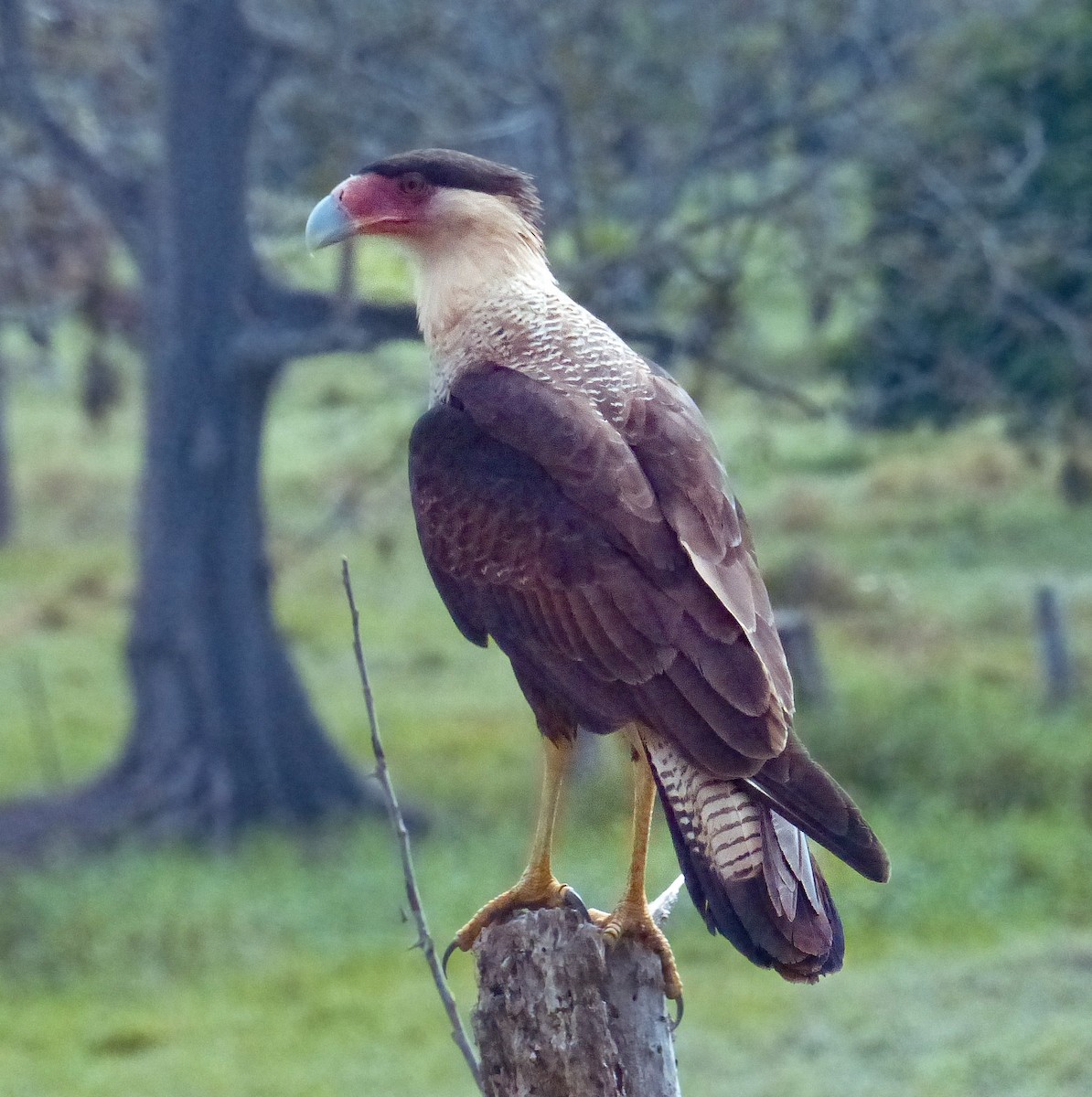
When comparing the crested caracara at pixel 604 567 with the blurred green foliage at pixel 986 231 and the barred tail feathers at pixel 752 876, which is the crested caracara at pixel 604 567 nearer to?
the barred tail feathers at pixel 752 876

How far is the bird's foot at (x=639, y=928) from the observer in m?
3.14

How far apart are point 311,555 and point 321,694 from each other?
14.4 feet

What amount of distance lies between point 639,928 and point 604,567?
0.57 metres

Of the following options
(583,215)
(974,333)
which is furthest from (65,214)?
(974,333)

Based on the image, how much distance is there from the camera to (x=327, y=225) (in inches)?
144

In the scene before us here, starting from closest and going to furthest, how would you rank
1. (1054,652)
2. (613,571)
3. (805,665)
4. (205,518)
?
1. (613,571)
2. (205,518)
3. (805,665)
4. (1054,652)

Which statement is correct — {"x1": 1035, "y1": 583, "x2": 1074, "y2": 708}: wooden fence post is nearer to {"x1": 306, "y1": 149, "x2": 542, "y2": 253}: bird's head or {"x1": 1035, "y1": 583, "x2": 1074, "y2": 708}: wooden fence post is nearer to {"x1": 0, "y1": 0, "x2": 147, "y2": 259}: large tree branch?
{"x1": 0, "y1": 0, "x2": 147, "y2": 259}: large tree branch

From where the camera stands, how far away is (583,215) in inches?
370

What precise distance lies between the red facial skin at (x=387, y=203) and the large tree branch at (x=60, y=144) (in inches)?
256

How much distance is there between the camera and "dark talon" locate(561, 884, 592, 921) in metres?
3.13

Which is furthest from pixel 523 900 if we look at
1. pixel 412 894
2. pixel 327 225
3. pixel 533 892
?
pixel 327 225

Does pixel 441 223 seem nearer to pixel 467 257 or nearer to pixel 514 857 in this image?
pixel 467 257

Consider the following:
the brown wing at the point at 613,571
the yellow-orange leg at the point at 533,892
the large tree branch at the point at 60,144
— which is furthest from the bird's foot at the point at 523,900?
the large tree branch at the point at 60,144

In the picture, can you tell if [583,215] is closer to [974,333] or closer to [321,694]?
[974,333]
